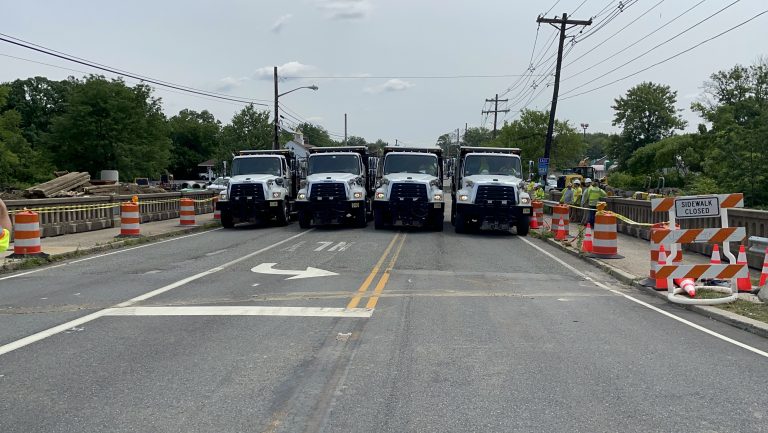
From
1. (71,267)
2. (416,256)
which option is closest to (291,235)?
(416,256)

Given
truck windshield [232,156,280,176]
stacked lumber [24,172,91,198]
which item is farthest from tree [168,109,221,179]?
truck windshield [232,156,280,176]

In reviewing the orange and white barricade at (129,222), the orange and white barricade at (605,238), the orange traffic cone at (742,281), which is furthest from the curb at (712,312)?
the orange and white barricade at (129,222)

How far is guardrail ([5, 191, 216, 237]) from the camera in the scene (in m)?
19.0

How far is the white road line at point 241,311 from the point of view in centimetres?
802

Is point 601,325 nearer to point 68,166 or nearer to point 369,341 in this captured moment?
point 369,341

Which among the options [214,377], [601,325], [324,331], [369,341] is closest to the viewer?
[214,377]

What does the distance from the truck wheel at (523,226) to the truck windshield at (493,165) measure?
1.79m

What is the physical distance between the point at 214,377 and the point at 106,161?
202 feet

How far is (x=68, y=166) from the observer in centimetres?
6112

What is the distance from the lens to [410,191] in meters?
21.2

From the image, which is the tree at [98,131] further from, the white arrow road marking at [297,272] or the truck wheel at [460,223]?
the white arrow road marking at [297,272]

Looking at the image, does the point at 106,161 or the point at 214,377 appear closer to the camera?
the point at 214,377

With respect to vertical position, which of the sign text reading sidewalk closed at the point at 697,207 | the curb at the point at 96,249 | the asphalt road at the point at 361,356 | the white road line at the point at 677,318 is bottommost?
the white road line at the point at 677,318

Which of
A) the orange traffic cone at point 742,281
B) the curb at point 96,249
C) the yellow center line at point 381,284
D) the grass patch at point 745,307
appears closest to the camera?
the grass patch at point 745,307
